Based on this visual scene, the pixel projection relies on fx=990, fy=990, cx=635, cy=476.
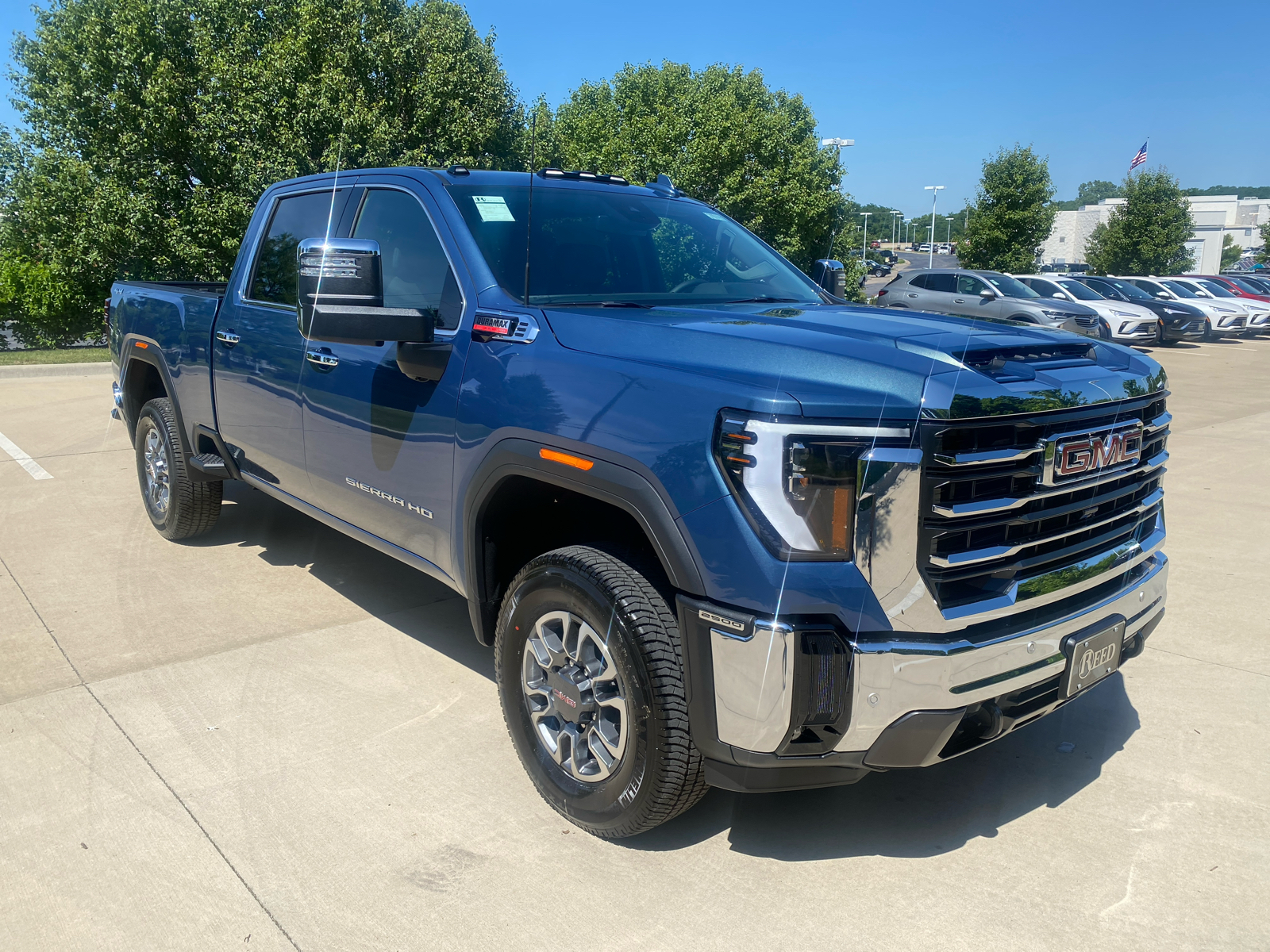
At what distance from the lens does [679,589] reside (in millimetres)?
2553

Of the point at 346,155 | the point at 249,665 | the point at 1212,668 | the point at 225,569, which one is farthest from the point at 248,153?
the point at 1212,668

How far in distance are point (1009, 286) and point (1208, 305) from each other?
10.7m

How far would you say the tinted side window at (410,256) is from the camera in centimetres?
353

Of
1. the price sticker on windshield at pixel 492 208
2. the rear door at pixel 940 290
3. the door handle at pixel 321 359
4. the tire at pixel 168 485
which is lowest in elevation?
the tire at pixel 168 485

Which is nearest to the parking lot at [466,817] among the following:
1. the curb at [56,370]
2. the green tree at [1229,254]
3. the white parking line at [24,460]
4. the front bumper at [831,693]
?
the front bumper at [831,693]

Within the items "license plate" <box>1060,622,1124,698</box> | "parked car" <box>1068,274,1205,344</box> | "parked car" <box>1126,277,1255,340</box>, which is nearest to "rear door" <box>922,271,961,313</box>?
"parked car" <box>1068,274,1205,344</box>

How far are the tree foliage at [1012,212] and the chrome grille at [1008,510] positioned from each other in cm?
3709

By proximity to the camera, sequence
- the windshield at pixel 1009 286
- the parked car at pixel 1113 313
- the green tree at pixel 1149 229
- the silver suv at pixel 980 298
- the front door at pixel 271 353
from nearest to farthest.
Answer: the front door at pixel 271 353
the silver suv at pixel 980 298
the windshield at pixel 1009 286
the parked car at pixel 1113 313
the green tree at pixel 1149 229

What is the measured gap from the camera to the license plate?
270 centimetres

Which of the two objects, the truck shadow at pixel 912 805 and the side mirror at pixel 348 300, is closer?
the truck shadow at pixel 912 805

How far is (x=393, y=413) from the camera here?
364cm

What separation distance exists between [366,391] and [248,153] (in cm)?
1838

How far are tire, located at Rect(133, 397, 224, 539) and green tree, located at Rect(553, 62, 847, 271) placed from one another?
2393cm

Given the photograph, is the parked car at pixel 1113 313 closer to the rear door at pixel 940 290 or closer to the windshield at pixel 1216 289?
the rear door at pixel 940 290
